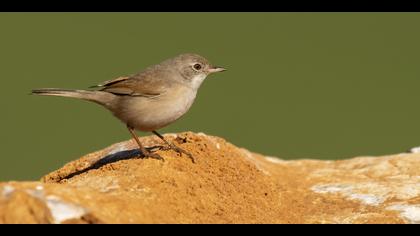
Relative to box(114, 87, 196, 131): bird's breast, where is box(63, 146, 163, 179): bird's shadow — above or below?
below

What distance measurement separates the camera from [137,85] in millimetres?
10602

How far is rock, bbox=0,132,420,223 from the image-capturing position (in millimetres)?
7406

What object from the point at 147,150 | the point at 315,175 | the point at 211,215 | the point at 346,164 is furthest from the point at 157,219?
the point at 346,164

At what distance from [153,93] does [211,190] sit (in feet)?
6.57

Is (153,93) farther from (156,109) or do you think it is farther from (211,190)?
(211,190)

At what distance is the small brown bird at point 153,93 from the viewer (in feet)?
33.8

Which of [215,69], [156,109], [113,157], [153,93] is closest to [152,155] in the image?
[156,109]

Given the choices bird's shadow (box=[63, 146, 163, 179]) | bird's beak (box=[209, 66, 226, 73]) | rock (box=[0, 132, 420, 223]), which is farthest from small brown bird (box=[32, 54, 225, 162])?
rock (box=[0, 132, 420, 223])

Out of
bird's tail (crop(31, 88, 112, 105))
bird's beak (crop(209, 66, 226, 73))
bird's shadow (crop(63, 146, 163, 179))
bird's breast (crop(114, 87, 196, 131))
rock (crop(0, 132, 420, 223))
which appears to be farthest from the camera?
bird's beak (crop(209, 66, 226, 73))

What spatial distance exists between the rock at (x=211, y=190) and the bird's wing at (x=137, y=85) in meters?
1.00

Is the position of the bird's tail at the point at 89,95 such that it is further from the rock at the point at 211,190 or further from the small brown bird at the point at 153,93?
the rock at the point at 211,190

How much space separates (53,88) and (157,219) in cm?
367

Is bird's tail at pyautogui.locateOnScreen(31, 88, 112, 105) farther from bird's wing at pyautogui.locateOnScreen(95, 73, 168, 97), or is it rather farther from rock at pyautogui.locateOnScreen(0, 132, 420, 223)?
rock at pyautogui.locateOnScreen(0, 132, 420, 223)

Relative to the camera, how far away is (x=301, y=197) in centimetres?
1034
